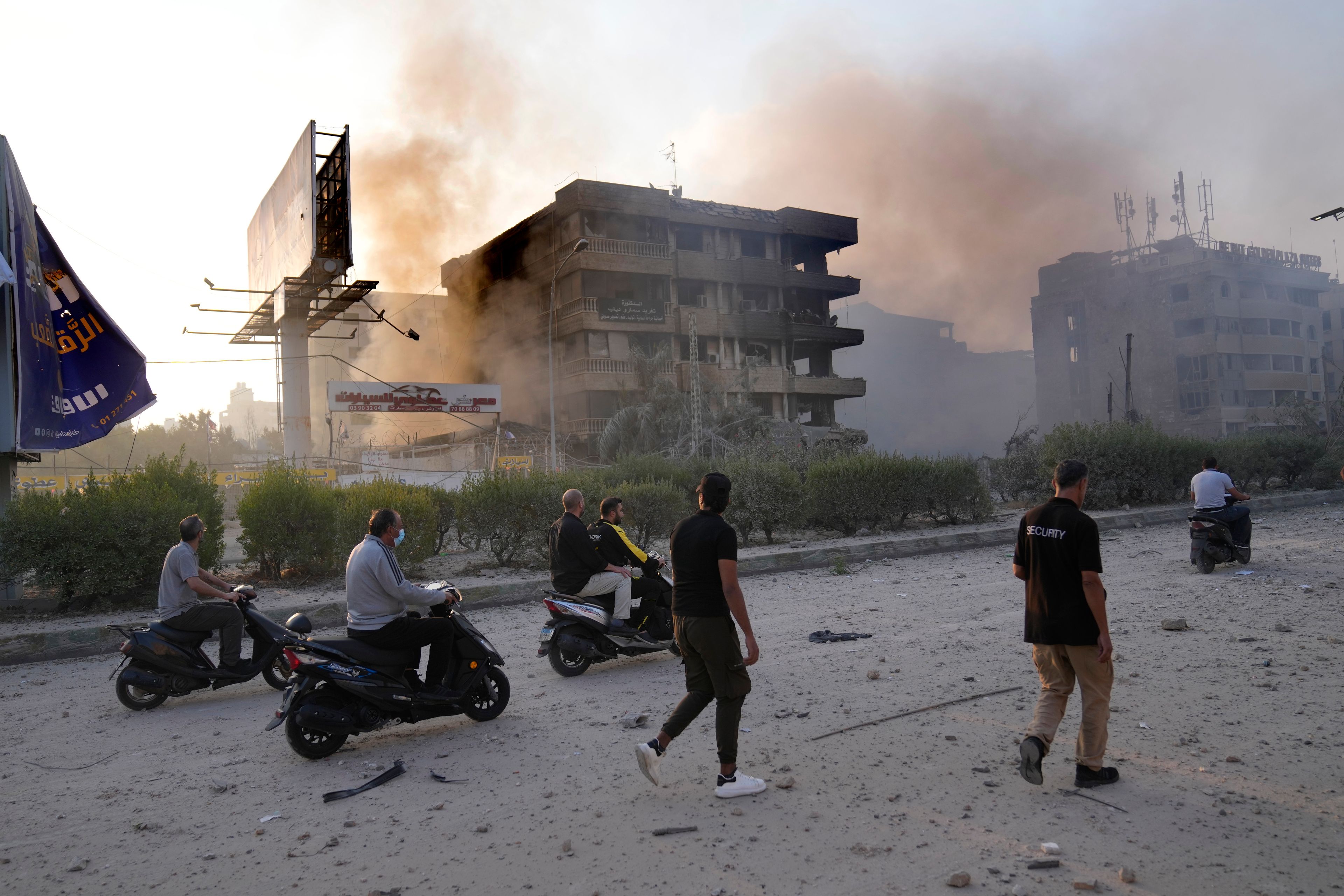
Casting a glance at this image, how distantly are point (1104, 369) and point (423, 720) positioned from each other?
7669cm

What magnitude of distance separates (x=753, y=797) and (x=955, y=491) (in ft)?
47.8

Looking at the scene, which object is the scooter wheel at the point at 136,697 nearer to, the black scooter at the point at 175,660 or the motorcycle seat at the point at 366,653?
the black scooter at the point at 175,660

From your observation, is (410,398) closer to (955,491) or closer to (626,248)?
(626,248)

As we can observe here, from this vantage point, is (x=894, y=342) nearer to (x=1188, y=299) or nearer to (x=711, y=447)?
(x=1188, y=299)

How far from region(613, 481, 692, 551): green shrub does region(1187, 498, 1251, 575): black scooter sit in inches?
276

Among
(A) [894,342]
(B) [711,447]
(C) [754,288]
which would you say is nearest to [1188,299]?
(A) [894,342]

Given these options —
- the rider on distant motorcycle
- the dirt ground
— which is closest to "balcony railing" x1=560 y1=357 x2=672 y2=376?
the rider on distant motorcycle

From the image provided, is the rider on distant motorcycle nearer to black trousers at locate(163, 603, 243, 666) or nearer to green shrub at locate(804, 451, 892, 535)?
black trousers at locate(163, 603, 243, 666)

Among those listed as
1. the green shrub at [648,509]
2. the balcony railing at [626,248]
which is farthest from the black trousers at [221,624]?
the balcony railing at [626,248]

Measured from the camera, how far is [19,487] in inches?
853

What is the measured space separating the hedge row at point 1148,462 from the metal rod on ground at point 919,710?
1629 cm

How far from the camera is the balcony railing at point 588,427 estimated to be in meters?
43.9

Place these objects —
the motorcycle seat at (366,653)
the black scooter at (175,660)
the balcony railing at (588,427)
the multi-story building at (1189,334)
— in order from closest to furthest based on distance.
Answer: the motorcycle seat at (366,653)
the black scooter at (175,660)
the balcony railing at (588,427)
the multi-story building at (1189,334)

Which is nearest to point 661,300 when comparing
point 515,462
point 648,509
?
point 515,462
